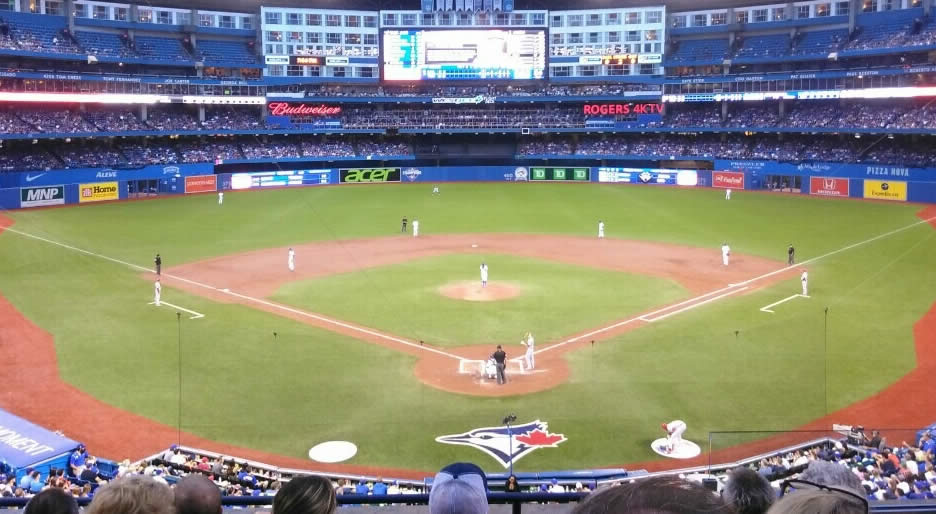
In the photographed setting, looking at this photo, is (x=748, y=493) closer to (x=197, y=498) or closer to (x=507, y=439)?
(x=197, y=498)

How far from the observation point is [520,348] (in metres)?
28.6

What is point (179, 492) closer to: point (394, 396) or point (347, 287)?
point (394, 396)

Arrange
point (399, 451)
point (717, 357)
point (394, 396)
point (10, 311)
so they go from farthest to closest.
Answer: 1. point (10, 311)
2. point (717, 357)
3. point (394, 396)
4. point (399, 451)

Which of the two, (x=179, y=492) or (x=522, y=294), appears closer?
(x=179, y=492)

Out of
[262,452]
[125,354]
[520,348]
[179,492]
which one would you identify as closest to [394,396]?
[262,452]

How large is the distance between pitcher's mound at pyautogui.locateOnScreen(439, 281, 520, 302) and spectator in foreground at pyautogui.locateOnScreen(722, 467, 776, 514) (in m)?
31.5

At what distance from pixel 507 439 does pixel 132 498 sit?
18.1 metres

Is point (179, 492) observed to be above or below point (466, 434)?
above

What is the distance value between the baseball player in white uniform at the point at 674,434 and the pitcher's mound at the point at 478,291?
16.3 meters

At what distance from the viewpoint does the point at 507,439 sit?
20.8 meters

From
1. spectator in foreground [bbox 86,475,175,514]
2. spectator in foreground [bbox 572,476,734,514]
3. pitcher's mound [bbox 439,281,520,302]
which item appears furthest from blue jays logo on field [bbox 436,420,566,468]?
spectator in foreground [bbox 572,476,734,514]

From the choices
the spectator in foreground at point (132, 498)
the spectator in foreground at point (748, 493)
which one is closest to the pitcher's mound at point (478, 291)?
the spectator in foreground at point (748, 493)

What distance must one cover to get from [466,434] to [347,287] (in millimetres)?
19237

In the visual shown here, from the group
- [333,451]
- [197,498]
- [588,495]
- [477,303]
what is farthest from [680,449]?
[588,495]
